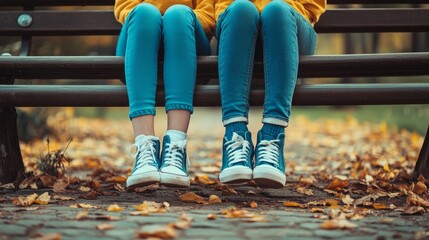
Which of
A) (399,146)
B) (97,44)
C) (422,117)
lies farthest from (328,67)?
(97,44)

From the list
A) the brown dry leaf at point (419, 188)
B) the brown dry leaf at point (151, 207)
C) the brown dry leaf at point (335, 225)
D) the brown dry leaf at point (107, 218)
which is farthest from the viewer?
the brown dry leaf at point (419, 188)

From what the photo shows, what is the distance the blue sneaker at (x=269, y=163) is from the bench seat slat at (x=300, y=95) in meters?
0.30

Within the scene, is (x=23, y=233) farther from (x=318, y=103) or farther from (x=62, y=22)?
(x=62, y=22)

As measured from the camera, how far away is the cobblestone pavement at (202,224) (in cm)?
194

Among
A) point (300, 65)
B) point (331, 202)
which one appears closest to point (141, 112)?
point (300, 65)

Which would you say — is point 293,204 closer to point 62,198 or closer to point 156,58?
point 156,58

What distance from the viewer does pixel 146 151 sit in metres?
2.53

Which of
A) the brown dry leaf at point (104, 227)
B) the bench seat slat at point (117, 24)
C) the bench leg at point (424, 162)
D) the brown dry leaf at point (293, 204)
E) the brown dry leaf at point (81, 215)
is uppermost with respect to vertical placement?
the bench seat slat at point (117, 24)

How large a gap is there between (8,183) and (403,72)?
202 centimetres

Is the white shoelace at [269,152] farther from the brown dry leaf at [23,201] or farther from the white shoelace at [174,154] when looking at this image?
the brown dry leaf at [23,201]

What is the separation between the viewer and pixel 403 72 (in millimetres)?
2990

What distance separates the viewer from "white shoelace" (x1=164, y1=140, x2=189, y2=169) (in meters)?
2.51

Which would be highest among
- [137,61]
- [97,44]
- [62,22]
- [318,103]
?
[97,44]

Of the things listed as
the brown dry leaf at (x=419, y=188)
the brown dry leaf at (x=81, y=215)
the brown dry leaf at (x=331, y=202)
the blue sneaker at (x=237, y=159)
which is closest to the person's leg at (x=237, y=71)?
the blue sneaker at (x=237, y=159)
